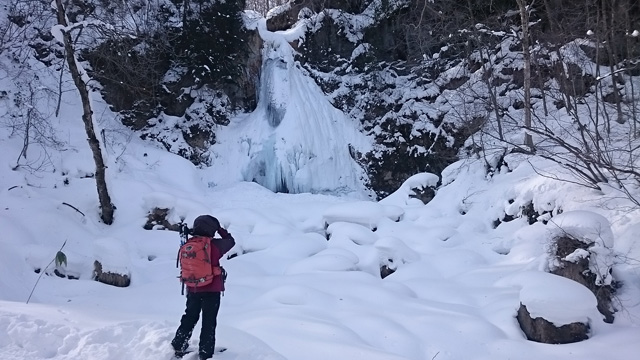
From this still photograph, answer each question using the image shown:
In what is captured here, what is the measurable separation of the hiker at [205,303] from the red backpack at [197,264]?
0.02m

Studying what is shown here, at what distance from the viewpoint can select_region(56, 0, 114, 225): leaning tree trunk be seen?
8.04 m

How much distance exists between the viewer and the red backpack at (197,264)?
3.70 metres

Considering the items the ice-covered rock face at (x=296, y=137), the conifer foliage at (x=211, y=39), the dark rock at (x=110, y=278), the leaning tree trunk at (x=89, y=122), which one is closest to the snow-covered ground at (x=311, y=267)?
the dark rock at (x=110, y=278)

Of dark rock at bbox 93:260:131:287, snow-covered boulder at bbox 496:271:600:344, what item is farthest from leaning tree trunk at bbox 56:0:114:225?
snow-covered boulder at bbox 496:271:600:344

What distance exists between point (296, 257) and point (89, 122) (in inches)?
180

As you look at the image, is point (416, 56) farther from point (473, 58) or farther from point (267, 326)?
point (267, 326)

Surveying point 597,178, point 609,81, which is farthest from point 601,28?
point 597,178

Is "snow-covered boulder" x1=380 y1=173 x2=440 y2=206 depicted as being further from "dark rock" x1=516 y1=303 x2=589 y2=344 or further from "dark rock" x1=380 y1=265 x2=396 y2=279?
"dark rock" x1=516 y1=303 x2=589 y2=344

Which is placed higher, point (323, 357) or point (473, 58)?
point (473, 58)

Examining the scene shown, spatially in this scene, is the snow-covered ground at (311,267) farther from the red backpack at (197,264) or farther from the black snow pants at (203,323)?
the red backpack at (197,264)

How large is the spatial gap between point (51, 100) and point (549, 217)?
473 inches

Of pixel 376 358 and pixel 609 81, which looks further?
pixel 609 81

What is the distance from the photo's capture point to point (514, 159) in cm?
1004

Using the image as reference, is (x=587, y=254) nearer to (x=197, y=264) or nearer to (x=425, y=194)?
(x=197, y=264)
